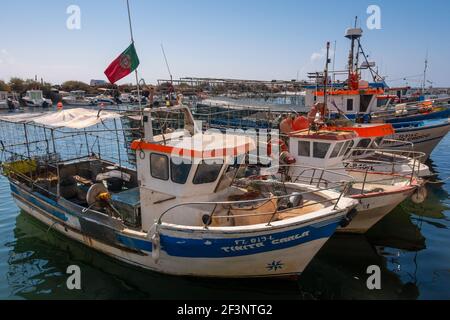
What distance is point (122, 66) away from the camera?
26.3 ft

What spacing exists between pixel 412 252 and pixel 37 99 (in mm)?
61896

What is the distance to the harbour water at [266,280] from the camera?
805 cm

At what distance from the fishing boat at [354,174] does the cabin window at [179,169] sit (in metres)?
3.88

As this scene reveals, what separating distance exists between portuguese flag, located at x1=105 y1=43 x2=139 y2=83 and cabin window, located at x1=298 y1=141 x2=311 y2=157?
6.38 metres

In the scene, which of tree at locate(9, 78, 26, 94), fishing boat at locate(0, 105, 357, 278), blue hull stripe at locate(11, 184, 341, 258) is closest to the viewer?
blue hull stripe at locate(11, 184, 341, 258)

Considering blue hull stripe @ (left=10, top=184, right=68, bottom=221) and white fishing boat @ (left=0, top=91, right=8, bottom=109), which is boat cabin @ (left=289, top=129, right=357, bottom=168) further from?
white fishing boat @ (left=0, top=91, right=8, bottom=109)

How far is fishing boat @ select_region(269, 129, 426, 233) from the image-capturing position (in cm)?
1030

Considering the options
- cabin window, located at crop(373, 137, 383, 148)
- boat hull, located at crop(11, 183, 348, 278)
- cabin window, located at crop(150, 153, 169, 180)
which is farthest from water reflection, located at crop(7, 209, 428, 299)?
cabin window, located at crop(373, 137, 383, 148)

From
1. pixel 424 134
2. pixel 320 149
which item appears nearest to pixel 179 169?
pixel 320 149

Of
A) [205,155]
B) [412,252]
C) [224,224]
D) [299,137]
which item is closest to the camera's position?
[205,155]

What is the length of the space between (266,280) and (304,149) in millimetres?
5309

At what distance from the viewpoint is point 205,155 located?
7.47 m
